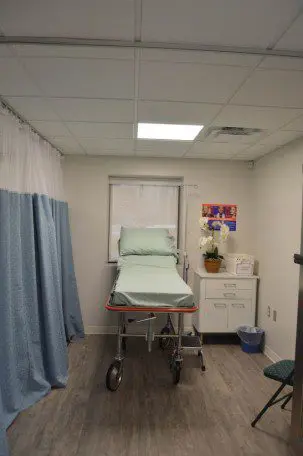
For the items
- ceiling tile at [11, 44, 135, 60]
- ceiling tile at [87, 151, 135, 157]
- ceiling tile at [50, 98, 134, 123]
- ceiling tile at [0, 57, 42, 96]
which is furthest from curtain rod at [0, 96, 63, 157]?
ceiling tile at [11, 44, 135, 60]

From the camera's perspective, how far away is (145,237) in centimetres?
388

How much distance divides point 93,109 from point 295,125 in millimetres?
1669

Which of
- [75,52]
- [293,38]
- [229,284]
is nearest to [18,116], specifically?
[75,52]

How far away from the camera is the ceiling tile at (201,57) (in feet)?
5.11

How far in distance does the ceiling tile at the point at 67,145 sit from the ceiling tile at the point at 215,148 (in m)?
1.31

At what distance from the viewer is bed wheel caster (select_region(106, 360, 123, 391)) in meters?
2.79

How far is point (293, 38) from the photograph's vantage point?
4.66 feet

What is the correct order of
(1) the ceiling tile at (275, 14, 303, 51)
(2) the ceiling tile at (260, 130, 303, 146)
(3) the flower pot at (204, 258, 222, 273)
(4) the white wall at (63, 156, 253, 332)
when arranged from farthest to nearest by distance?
(4) the white wall at (63, 156, 253, 332) → (3) the flower pot at (204, 258, 222, 273) → (2) the ceiling tile at (260, 130, 303, 146) → (1) the ceiling tile at (275, 14, 303, 51)

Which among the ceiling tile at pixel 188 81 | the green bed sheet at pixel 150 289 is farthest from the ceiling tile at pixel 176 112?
the green bed sheet at pixel 150 289

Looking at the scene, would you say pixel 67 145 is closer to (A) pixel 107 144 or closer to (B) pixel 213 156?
(A) pixel 107 144

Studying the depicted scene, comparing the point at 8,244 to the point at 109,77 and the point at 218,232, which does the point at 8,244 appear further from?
the point at 218,232

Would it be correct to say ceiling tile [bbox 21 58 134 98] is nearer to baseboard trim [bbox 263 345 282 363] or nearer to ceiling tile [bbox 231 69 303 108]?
ceiling tile [bbox 231 69 303 108]

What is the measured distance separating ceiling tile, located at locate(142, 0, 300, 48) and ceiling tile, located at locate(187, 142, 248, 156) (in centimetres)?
188

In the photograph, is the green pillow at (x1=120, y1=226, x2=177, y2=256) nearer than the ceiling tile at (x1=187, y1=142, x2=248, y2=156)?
No
